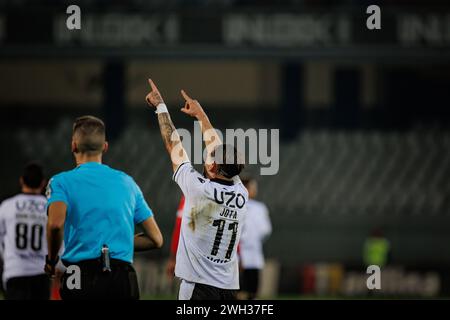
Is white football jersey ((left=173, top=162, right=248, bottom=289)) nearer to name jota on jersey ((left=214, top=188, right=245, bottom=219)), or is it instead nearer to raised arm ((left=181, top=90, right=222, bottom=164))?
name jota on jersey ((left=214, top=188, right=245, bottom=219))

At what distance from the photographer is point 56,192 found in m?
6.64

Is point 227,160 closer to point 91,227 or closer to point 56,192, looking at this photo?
point 91,227

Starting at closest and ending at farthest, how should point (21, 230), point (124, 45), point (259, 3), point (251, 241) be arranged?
point (21, 230) < point (251, 241) < point (124, 45) < point (259, 3)

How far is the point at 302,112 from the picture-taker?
80.0 ft

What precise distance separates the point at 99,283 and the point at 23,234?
335 cm

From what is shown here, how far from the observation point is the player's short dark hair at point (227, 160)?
7.47 metres

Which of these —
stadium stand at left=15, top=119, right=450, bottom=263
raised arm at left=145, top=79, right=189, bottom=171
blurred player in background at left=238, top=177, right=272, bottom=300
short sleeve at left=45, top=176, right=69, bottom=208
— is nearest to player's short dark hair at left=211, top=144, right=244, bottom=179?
raised arm at left=145, top=79, right=189, bottom=171

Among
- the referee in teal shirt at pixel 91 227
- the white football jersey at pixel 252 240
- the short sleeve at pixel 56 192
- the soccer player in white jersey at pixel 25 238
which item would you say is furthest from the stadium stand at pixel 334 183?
the short sleeve at pixel 56 192

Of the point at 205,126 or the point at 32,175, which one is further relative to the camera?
the point at 32,175

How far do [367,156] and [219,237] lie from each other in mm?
15223

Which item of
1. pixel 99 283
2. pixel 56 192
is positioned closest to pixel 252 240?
pixel 99 283

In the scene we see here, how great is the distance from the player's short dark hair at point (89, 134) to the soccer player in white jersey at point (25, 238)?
3.19 metres
